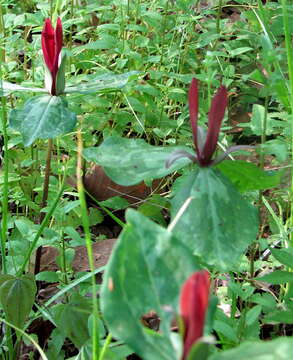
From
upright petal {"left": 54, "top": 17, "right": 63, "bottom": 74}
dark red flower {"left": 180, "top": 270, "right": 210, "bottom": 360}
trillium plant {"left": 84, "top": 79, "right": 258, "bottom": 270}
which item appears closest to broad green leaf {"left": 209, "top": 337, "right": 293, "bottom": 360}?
dark red flower {"left": 180, "top": 270, "right": 210, "bottom": 360}

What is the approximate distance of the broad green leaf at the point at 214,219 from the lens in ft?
3.20

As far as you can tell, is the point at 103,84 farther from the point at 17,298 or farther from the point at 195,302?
the point at 195,302

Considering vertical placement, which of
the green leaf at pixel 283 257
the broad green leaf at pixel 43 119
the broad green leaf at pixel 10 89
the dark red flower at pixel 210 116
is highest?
the dark red flower at pixel 210 116

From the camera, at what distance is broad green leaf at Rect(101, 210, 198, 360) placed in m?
0.71

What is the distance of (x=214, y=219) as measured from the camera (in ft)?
3.34

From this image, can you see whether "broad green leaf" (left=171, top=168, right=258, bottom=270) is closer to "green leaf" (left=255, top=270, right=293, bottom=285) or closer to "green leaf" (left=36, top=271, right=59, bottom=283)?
"green leaf" (left=255, top=270, right=293, bottom=285)

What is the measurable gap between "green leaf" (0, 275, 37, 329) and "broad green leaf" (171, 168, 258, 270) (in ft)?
1.50

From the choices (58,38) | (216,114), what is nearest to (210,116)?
(216,114)

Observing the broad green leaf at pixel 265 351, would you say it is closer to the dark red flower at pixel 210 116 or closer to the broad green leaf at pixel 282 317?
the dark red flower at pixel 210 116

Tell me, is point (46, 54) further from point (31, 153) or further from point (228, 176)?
point (31, 153)

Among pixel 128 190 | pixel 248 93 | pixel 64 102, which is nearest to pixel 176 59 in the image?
pixel 248 93

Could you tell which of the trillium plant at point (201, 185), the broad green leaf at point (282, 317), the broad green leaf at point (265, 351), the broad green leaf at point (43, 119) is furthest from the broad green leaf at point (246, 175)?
the broad green leaf at point (265, 351)

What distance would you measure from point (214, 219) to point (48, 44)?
1.93 ft

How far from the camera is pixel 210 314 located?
2.46ft
